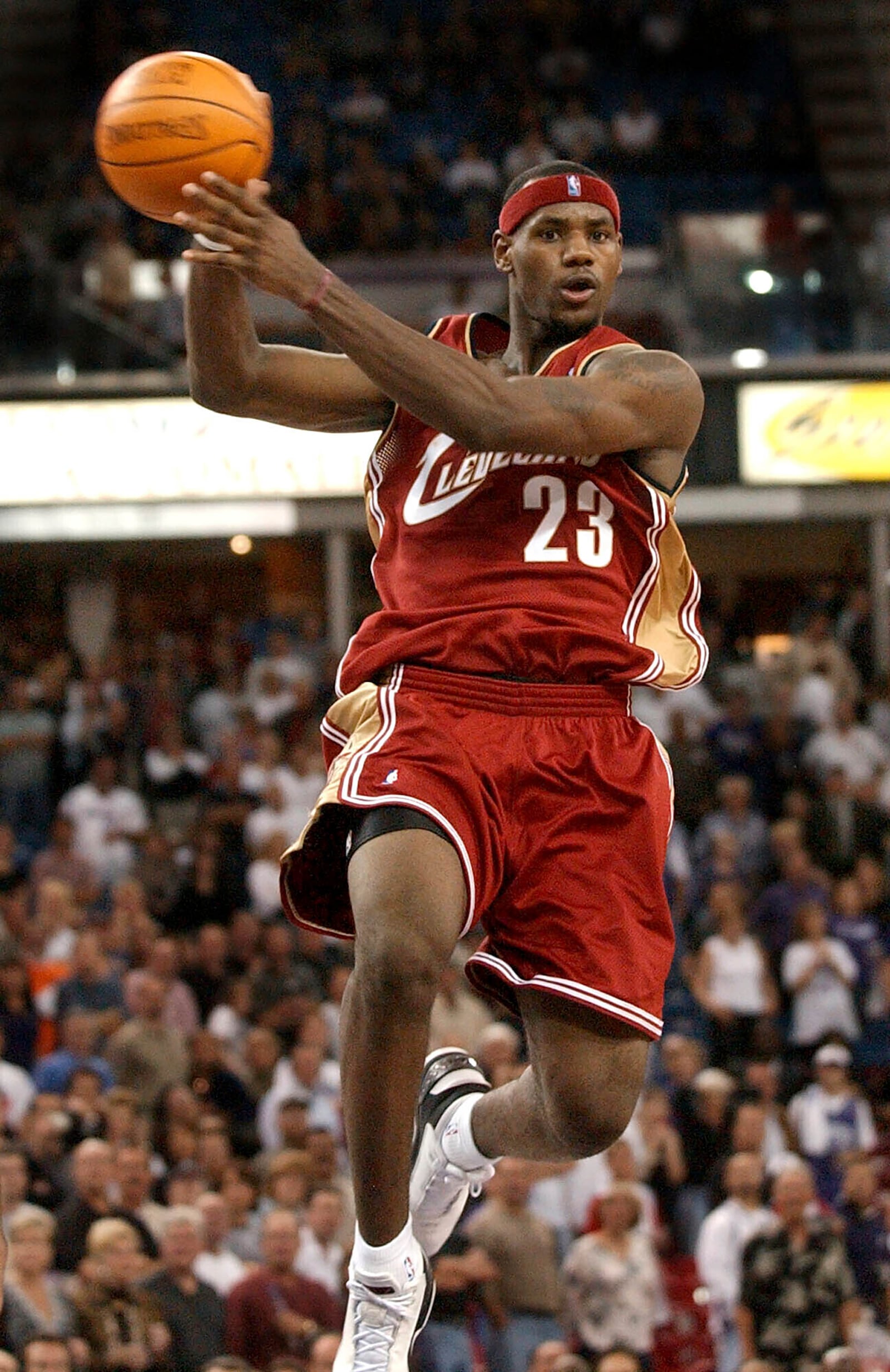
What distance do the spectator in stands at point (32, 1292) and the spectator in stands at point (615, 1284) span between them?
89.3 inches

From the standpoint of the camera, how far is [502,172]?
19.7 m

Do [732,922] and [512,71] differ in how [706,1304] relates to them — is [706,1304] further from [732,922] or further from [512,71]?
[512,71]

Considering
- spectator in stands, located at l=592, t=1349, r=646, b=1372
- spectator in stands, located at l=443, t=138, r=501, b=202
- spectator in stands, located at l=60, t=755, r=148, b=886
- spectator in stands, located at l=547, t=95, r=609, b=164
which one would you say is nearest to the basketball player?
spectator in stands, located at l=592, t=1349, r=646, b=1372

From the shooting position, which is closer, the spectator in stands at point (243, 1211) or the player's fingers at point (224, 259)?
the player's fingers at point (224, 259)

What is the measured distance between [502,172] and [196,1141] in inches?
459

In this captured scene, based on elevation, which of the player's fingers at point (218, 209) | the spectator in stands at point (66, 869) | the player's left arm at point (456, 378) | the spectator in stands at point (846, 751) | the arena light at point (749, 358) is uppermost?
the arena light at point (749, 358)

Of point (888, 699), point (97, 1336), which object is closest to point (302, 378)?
point (97, 1336)

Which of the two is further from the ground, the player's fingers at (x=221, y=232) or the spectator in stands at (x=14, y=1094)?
the player's fingers at (x=221, y=232)

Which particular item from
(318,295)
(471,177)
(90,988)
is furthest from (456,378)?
(471,177)

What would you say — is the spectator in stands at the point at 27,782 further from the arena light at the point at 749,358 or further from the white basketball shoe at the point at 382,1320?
the white basketball shoe at the point at 382,1320

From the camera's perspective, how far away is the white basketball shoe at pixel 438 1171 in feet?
17.6

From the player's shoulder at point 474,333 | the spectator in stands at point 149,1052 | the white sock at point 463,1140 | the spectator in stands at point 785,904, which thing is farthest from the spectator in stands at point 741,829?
the player's shoulder at point 474,333

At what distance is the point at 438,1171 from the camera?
5375 millimetres

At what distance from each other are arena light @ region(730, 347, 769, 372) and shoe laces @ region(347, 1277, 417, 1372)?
1256cm
